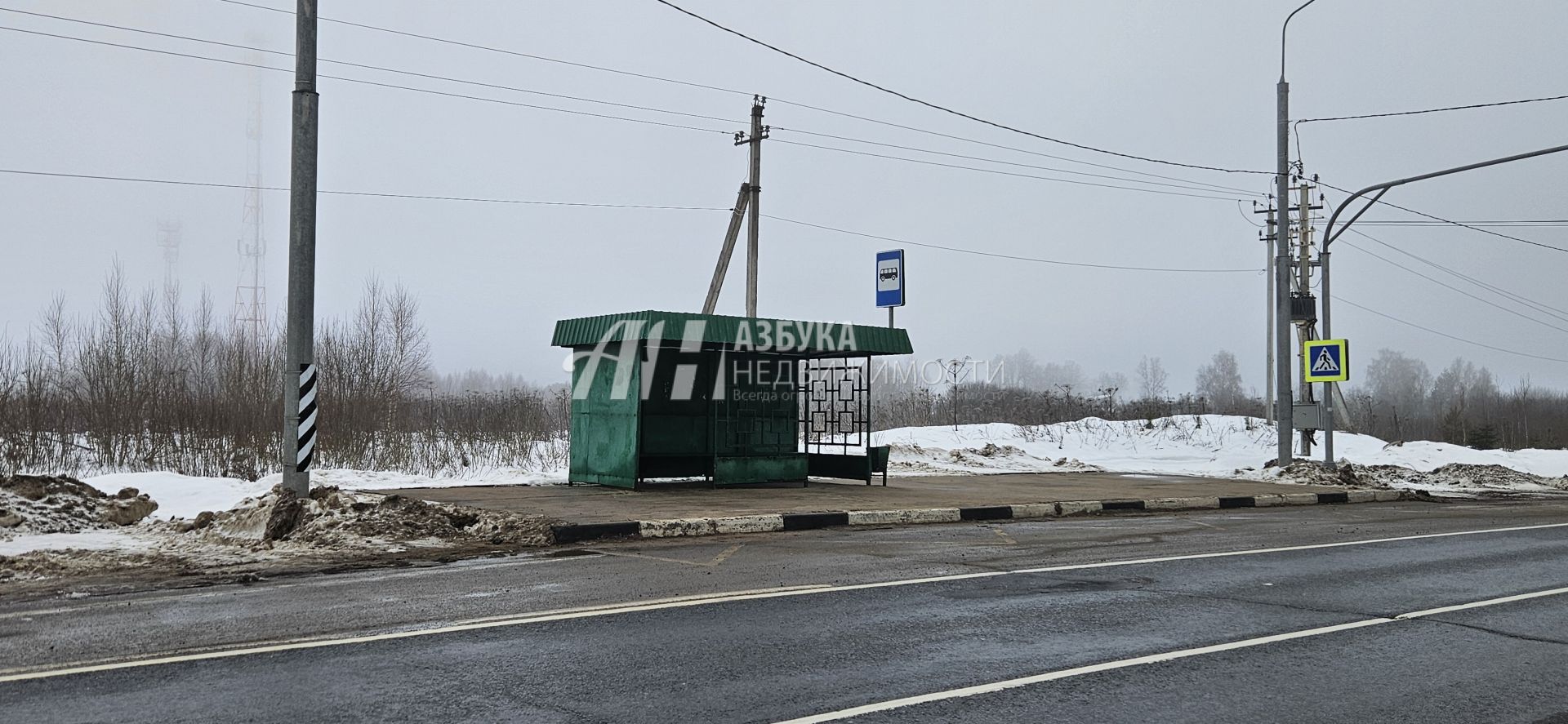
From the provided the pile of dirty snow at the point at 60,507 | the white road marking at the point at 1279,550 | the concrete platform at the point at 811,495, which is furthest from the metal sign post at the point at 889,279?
the pile of dirty snow at the point at 60,507

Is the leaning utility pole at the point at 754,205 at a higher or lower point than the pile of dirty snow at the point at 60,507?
higher

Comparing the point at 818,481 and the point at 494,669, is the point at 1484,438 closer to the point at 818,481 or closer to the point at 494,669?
the point at 818,481

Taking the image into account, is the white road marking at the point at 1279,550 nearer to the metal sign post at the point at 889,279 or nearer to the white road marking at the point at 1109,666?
the white road marking at the point at 1109,666

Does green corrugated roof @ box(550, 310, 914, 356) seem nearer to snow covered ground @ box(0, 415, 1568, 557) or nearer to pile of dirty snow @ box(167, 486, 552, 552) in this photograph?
snow covered ground @ box(0, 415, 1568, 557)

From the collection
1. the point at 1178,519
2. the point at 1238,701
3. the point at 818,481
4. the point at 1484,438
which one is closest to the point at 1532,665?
the point at 1238,701

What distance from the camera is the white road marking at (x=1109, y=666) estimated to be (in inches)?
192

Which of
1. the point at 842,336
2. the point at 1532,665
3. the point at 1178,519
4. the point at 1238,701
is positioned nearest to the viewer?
the point at 1238,701

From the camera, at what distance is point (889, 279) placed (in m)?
20.6

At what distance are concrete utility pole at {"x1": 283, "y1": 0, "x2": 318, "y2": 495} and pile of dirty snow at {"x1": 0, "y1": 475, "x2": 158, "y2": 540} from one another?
1.84m

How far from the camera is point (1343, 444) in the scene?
117 feet

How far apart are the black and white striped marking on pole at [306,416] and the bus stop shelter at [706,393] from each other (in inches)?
195

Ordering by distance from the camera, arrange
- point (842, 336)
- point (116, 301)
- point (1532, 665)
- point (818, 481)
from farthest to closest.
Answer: point (116, 301) → point (818, 481) → point (842, 336) → point (1532, 665)

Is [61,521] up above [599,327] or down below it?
below

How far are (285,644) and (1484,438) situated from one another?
1946 inches
